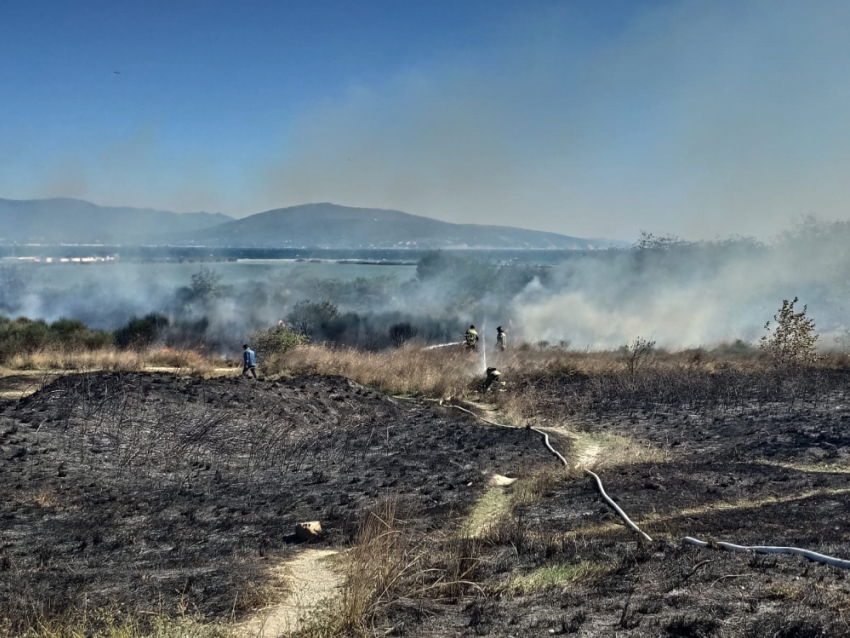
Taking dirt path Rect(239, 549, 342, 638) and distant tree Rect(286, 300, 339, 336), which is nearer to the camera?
dirt path Rect(239, 549, 342, 638)

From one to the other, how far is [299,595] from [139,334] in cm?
2722

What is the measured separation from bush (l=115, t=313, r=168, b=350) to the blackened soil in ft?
44.3

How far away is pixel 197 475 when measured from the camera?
11.5 metres

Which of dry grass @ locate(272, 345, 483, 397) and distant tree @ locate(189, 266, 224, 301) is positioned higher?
distant tree @ locate(189, 266, 224, 301)

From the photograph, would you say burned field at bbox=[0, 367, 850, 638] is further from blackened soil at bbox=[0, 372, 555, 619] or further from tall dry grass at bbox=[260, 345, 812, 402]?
tall dry grass at bbox=[260, 345, 812, 402]

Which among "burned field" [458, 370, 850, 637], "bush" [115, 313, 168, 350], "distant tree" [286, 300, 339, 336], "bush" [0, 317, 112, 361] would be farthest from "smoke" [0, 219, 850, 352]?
"burned field" [458, 370, 850, 637]

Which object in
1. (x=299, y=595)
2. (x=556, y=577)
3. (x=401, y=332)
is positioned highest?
(x=556, y=577)

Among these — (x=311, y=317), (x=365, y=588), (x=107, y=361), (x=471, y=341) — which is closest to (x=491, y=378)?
(x=471, y=341)

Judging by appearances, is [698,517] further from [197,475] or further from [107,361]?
[107,361]

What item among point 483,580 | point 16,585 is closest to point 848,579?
point 483,580

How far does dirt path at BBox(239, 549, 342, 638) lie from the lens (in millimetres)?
5746

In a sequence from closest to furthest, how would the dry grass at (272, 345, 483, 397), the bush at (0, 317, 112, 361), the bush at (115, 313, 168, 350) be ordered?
the dry grass at (272, 345, 483, 397)
the bush at (0, 317, 112, 361)
the bush at (115, 313, 168, 350)

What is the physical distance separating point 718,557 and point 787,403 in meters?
11.3

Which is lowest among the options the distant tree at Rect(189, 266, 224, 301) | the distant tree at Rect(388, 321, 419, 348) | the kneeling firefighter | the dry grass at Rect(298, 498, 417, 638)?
the distant tree at Rect(388, 321, 419, 348)
